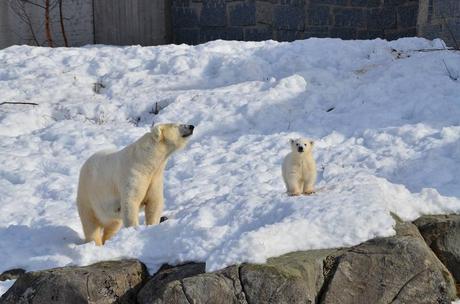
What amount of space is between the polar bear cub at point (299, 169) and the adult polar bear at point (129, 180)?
35.0 inches

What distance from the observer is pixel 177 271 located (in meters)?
5.31

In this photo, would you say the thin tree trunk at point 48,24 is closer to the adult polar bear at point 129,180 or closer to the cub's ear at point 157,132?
the adult polar bear at point 129,180

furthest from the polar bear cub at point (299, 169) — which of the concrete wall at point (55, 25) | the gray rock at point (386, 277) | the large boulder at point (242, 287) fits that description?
the concrete wall at point (55, 25)

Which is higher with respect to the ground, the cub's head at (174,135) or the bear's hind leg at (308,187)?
the cub's head at (174,135)

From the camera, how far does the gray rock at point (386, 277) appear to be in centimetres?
538

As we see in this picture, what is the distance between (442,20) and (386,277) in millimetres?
7242

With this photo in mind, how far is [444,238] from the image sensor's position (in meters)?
6.28

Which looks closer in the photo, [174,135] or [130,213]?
[130,213]

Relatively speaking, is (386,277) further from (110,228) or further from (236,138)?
(236,138)

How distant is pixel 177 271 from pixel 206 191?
2871mm

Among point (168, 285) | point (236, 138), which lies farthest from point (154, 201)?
point (236, 138)

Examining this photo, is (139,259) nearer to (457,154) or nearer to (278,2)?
(457,154)

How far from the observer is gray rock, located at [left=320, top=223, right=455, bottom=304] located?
538 centimetres

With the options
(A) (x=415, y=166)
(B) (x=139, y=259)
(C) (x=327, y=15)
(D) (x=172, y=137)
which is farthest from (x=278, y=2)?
(B) (x=139, y=259)
